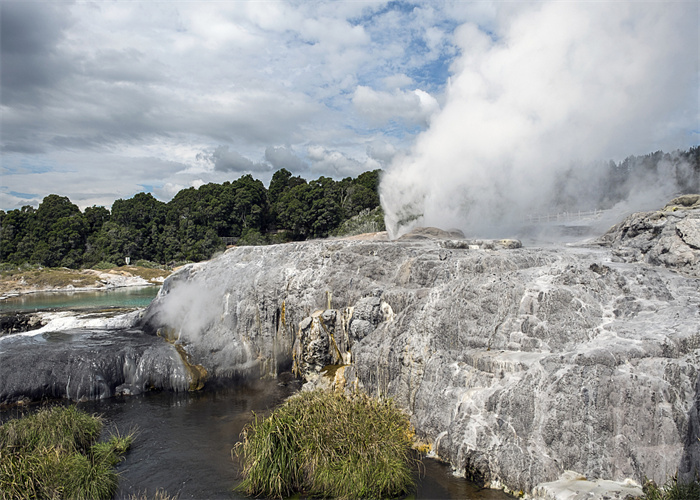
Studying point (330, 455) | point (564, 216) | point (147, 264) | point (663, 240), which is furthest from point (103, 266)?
point (663, 240)

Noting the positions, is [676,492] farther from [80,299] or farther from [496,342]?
[80,299]

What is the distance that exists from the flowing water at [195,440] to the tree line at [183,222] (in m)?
40.5

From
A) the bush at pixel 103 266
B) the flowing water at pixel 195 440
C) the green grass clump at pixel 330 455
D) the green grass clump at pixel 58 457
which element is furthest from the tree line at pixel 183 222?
the green grass clump at pixel 330 455

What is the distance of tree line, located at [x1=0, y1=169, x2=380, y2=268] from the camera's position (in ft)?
194

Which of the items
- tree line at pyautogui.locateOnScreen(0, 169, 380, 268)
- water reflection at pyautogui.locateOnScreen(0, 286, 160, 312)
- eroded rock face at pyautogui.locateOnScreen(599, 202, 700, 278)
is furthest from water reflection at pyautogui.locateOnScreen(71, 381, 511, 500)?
tree line at pyautogui.locateOnScreen(0, 169, 380, 268)

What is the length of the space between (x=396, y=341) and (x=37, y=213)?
252ft

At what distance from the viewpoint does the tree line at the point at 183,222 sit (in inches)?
2325

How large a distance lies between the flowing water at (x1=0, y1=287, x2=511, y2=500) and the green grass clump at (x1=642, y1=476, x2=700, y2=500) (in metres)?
2.62

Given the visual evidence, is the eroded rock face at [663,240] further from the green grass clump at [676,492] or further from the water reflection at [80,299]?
the water reflection at [80,299]

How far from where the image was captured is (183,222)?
6688 cm

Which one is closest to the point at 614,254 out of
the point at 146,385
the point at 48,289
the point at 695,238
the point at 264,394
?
the point at 695,238

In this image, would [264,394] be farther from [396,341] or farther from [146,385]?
[396,341]

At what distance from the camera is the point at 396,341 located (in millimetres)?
13102

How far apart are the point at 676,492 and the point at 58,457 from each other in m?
10.7
